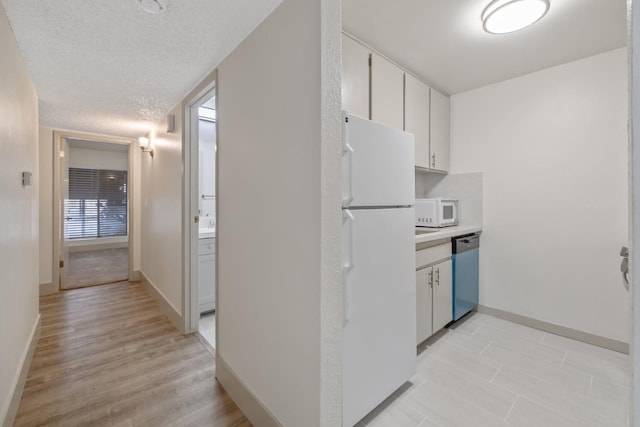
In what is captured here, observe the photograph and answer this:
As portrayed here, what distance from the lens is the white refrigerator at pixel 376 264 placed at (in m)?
1.35

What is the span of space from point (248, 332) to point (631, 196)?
162 centimetres

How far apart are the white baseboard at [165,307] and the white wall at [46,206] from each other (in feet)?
3.98

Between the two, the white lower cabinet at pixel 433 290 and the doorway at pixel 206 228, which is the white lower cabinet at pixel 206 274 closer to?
the doorway at pixel 206 228

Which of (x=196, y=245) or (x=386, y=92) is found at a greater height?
(x=386, y=92)

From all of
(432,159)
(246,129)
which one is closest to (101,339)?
(246,129)

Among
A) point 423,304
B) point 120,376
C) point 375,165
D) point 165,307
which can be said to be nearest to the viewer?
point 375,165

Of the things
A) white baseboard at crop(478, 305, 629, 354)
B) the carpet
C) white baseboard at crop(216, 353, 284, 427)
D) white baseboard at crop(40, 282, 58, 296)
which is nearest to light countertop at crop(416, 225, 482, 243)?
white baseboard at crop(478, 305, 629, 354)

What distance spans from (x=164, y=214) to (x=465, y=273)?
3.14 meters

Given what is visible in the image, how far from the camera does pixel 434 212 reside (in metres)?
2.63

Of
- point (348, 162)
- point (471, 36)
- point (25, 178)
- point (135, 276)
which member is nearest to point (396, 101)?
point (471, 36)

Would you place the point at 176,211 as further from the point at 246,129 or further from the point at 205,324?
the point at 246,129

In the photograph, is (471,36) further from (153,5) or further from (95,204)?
(95,204)

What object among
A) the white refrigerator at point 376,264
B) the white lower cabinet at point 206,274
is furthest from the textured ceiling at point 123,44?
the white lower cabinet at point 206,274

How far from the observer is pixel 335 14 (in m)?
1.15
